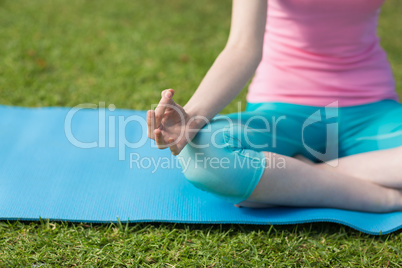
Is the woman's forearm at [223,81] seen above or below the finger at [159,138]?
above

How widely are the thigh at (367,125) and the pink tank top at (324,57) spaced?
0.13 feet

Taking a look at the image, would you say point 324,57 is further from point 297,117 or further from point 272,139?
point 272,139

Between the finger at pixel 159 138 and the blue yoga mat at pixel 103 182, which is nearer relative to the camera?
the finger at pixel 159 138

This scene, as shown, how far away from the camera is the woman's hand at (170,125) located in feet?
3.79

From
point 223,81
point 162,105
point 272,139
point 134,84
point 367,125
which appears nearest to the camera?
point 162,105

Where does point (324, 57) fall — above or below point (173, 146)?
above

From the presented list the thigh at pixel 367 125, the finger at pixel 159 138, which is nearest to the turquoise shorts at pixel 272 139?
the thigh at pixel 367 125

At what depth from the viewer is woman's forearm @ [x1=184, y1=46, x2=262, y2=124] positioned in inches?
50.4

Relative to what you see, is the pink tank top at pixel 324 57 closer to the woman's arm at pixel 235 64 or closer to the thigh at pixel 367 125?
the thigh at pixel 367 125

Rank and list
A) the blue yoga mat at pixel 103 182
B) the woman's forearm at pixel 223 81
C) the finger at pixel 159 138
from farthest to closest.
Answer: the blue yoga mat at pixel 103 182, the woman's forearm at pixel 223 81, the finger at pixel 159 138

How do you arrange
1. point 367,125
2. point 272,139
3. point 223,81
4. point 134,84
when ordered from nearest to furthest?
point 223,81 → point 272,139 → point 367,125 → point 134,84

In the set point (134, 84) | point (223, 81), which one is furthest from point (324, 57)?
point (134, 84)

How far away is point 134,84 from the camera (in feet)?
8.02

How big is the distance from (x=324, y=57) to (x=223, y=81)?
19.7 inches
